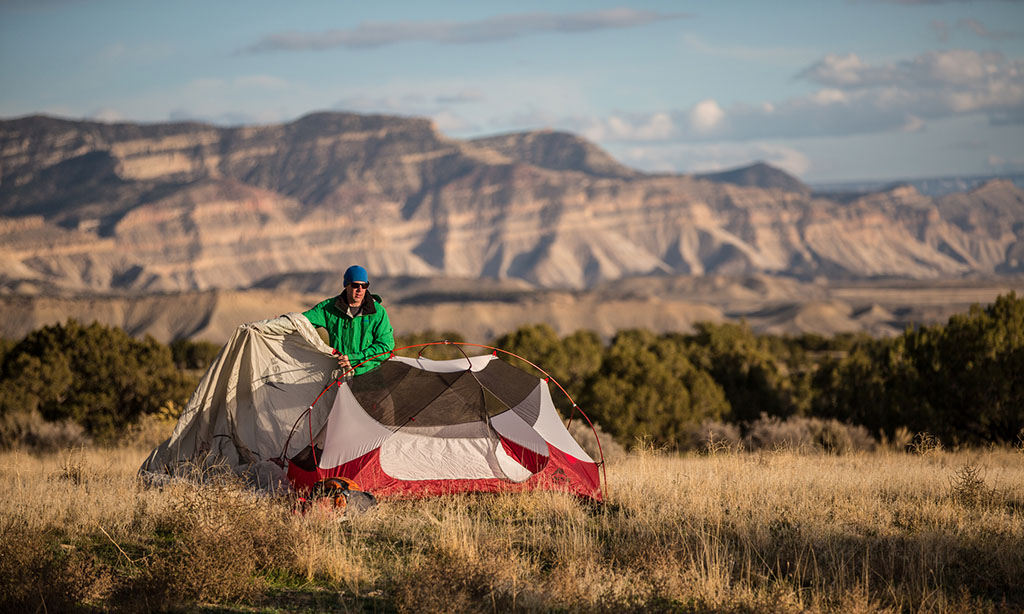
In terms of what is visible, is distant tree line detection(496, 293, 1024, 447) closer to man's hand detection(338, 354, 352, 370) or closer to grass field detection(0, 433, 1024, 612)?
grass field detection(0, 433, 1024, 612)

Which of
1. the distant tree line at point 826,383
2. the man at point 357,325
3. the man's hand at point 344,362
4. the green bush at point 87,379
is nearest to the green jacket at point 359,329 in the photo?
the man at point 357,325

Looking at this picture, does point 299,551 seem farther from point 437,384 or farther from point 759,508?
point 759,508

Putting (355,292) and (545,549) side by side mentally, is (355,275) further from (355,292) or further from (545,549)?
(545,549)

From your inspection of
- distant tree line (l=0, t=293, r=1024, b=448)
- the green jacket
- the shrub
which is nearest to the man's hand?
the green jacket

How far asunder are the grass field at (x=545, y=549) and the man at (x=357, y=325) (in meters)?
1.82

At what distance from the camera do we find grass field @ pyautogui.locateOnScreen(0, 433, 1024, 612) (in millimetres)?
5648

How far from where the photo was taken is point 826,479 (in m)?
8.80

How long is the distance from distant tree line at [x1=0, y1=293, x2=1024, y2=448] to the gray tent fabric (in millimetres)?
8018

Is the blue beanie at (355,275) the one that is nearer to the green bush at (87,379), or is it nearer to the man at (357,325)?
the man at (357,325)

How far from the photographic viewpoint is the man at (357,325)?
9461 mm

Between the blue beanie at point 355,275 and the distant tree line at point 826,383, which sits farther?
the distant tree line at point 826,383

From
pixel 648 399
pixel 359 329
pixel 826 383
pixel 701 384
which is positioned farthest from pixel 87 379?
pixel 826 383

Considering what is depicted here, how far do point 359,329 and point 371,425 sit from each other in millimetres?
1093

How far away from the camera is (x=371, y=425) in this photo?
895 cm
